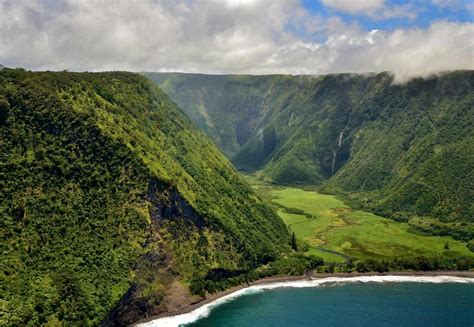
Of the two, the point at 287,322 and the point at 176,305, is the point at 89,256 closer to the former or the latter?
the point at 176,305

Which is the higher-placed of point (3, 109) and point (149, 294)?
point (3, 109)

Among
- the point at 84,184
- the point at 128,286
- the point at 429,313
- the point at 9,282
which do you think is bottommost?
the point at 429,313

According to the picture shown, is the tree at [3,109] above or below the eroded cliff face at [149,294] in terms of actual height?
above

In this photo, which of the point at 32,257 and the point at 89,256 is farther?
the point at 89,256

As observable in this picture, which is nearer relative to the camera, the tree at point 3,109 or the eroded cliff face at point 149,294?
the eroded cliff face at point 149,294

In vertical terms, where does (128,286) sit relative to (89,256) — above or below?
below

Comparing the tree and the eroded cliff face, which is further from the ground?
the tree

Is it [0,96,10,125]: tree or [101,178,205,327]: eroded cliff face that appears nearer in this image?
[101,178,205,327]: eroded cliff face

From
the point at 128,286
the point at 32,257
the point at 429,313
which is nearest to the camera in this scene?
the point at 32,257

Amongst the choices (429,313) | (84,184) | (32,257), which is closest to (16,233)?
(32,257)

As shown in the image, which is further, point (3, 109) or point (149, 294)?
point (3, 109)

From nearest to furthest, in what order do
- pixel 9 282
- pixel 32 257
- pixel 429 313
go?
pixel 9 282, pixel 32 257, pixel 429 313
